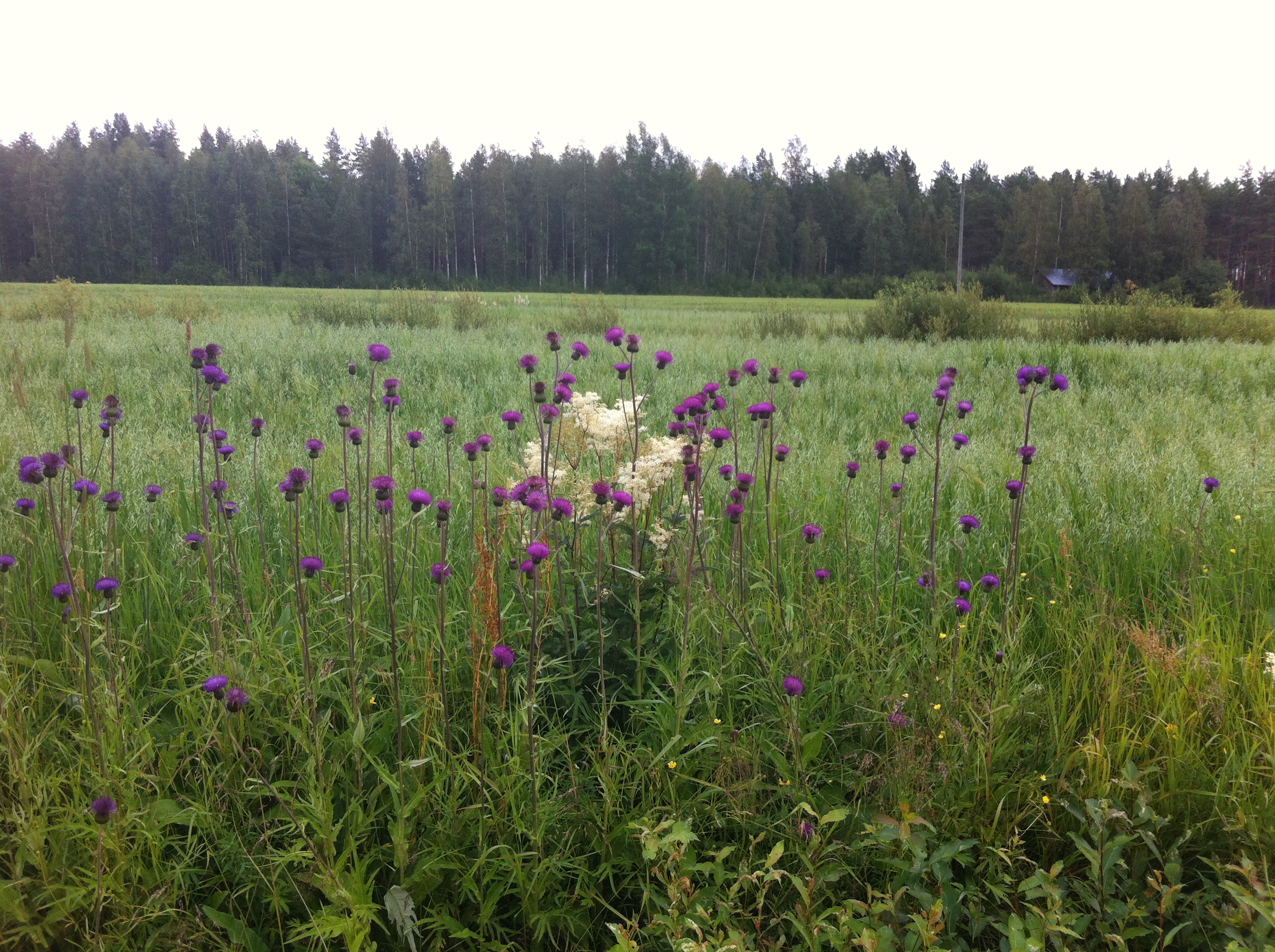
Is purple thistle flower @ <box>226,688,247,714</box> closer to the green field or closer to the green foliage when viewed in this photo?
the green field

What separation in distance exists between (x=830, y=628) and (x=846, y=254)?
80.4m

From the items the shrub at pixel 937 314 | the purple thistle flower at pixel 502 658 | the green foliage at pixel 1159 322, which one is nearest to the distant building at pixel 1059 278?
the green foliage at pixel 1159 322

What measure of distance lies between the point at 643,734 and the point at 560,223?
78.3m

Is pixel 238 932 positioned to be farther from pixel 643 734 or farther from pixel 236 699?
pixel 643 734

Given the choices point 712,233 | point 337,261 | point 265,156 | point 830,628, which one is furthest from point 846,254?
point 830,628

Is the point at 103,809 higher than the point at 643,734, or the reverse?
the point at 103,809

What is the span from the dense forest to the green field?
64.9 metres

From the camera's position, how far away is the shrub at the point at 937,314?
47.0 ft

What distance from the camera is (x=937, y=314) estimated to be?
14281 millimetres

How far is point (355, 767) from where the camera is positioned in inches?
74.7

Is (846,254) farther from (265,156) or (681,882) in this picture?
(681,882)

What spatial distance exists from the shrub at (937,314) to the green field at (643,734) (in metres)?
11.3

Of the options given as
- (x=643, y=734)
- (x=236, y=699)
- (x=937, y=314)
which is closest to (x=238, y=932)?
(x=236, y=699)

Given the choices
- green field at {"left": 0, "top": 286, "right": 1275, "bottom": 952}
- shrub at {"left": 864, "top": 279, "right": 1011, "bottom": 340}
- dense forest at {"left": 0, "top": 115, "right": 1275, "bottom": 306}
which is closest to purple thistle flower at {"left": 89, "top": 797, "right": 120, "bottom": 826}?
green field at {"left": 0, "top": 286, "right": 1275, "bottom": 952}
